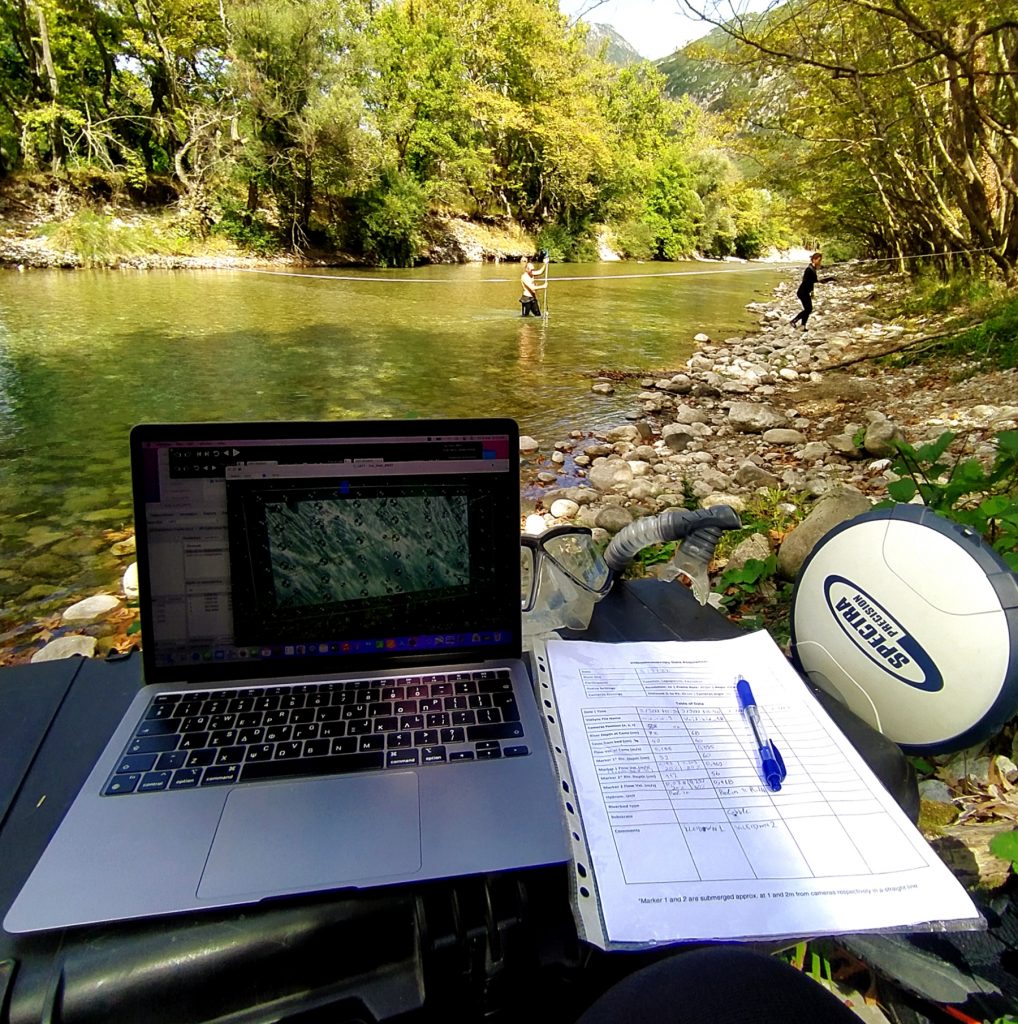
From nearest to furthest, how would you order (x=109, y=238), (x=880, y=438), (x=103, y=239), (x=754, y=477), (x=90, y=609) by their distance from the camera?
(x=90, y=609), (x=754, y=477), (x=880, y=438), (x=103, y=239), (x=109, y=238)

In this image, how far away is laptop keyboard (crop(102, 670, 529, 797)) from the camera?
924 mm

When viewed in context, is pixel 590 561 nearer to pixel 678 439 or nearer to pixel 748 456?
pixel 748 456

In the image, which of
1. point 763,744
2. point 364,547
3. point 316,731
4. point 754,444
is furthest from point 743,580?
point 754,444

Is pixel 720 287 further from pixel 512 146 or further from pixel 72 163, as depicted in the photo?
pixel 72 163

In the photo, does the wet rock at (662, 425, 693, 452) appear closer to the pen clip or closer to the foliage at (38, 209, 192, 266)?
the pen clip

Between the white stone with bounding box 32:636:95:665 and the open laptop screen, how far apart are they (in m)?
1.63

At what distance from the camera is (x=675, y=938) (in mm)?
723

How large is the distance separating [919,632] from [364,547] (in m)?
1.06

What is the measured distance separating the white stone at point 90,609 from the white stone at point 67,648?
259mm

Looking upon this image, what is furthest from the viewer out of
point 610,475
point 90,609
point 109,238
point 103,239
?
point 109,238

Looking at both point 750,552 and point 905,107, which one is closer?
point 750,552

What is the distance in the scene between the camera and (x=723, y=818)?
864 millimetres

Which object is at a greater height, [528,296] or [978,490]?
[528,296]

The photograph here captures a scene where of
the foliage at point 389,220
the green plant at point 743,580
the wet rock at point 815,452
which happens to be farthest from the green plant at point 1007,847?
the foliage at point 389,220
